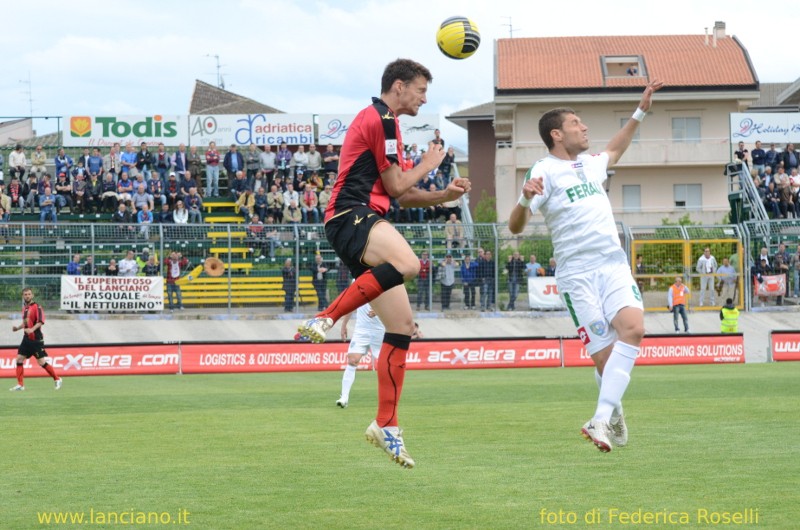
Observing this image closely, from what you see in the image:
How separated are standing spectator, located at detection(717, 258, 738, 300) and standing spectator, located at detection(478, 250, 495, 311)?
25.6 ft

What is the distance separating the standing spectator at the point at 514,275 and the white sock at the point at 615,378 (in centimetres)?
2533

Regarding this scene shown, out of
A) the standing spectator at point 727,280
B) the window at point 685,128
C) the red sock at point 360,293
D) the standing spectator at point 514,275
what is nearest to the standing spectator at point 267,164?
the standing spectator at point 514,275

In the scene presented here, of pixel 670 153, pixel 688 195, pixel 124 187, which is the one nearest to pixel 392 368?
pixel 124 187

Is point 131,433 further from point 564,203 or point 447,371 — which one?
point 447,371

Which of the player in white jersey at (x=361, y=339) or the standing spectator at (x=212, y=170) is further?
the standing spectator at (x=212, y=170)

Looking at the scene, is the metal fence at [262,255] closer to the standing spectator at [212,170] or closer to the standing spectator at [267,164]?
the standing spectator at [212,170]

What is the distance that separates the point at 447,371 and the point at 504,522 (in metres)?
19.7

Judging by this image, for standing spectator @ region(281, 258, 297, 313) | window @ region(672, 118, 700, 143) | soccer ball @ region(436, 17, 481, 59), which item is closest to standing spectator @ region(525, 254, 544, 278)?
standing spectator @ region(281, 258, 297, 313)

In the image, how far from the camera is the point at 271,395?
753 inches

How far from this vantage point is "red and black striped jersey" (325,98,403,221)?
24.8 feet

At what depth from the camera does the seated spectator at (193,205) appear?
35.2 metres

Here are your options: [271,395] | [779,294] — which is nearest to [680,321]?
[779,294]

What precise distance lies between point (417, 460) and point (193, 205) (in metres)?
26.8

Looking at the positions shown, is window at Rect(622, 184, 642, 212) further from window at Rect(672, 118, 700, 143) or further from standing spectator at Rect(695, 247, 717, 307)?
standing spectator at Rect(695, 247, 717, 307)
